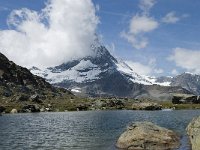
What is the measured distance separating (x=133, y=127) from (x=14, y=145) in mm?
21203

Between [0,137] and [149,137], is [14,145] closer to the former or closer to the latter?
[0,137]

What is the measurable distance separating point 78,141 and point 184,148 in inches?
850

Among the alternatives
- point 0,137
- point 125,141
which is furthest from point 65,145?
point 0,137

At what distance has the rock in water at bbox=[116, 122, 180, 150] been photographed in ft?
205

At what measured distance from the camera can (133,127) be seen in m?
67.0

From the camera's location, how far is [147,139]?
62.8 m

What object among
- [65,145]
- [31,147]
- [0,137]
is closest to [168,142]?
[65,145]

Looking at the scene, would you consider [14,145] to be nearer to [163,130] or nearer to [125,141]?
[125,141]

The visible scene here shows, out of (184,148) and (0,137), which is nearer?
(184,148)

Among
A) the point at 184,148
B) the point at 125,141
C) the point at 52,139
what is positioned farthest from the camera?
the point at 52,139

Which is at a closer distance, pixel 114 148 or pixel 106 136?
pixel 114 148

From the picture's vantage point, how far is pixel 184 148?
60688mm

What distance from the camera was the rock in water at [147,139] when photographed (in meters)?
62.4

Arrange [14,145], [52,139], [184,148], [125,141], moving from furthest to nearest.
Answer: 1. [52,139]
2. [14,145]
3. [125,141]
4. [184,148]
